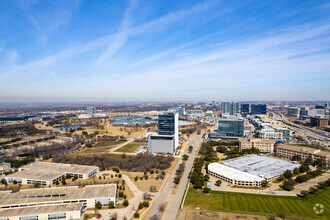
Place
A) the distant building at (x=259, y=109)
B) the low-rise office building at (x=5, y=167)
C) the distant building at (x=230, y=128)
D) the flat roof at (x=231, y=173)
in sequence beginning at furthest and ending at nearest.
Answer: the distant building at (x=259, y=109) < the distant building at (x=230, y=128) < the low-rise office building at (x=5, y=167) < the flat roof at (x=231, y=173)

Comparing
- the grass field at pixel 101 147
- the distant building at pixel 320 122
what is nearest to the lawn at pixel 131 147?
the grass field at pixel 101 147

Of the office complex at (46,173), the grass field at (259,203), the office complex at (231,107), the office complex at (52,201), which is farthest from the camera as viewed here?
the office complex at (231,107)

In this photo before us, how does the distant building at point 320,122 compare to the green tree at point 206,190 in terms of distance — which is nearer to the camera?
the green tree at point 206,190

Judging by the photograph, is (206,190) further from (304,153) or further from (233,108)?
(233,108)

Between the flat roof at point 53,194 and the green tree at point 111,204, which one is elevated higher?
the flat roof at point 53,194

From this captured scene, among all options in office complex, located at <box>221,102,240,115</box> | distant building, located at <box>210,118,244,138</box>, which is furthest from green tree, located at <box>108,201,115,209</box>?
office complex, located at <box>221,102,240,115</box>

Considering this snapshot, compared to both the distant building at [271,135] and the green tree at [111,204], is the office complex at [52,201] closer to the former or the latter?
the green tree at [111,204]
